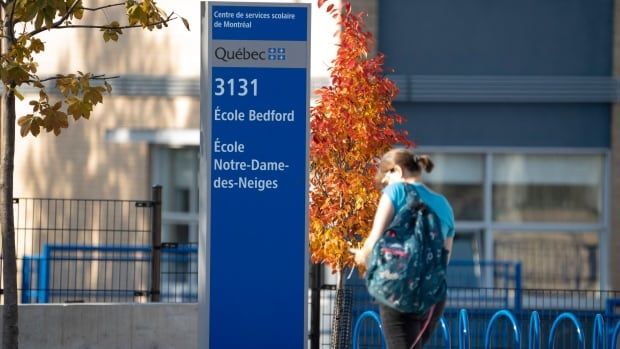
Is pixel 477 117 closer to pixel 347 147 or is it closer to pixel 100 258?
pixel 100 258

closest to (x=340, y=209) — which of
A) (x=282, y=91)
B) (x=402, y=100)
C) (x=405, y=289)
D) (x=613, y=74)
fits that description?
(x=282, y=91)

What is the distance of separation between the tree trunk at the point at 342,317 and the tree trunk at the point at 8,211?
294 centimetres

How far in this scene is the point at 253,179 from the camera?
10.2m

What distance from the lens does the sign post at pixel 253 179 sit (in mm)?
10148

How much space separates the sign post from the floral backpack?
1895 mm

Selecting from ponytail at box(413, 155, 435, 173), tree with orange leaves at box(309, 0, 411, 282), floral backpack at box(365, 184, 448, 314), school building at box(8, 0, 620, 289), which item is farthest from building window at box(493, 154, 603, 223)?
floral backpack at box(365, 184, 448, 314)

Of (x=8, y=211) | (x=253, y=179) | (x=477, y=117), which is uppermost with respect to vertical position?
(x=477, y=117)

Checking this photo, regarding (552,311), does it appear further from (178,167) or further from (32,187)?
(32,187)

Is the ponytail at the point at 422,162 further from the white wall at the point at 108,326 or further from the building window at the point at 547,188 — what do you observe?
the building window at the point at 547,188

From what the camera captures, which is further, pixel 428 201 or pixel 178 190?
pixel 178 190

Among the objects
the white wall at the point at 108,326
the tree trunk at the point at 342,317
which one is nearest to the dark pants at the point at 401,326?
the tree trunk at the point at 342,317

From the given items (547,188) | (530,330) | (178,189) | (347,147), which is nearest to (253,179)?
(347,147)

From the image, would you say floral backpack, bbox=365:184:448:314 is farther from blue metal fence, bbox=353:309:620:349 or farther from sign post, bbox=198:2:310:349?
blue metal fence, bbox=353:309:620:349

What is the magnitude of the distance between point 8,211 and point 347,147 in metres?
3.03
